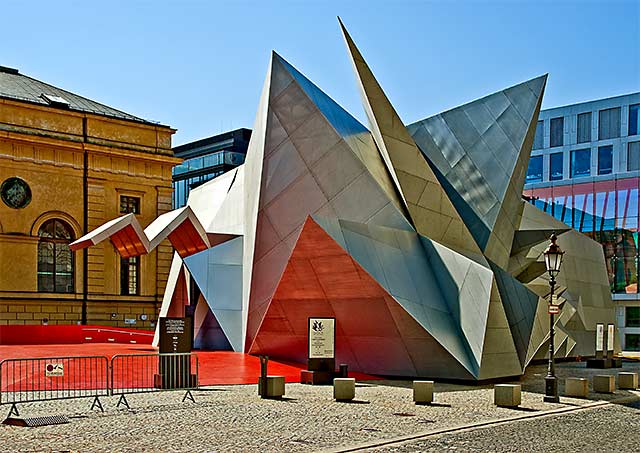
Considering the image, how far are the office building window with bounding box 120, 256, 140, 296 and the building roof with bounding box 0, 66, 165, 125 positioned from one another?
31.3 feet

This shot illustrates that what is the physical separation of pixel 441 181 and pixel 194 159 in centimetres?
6792

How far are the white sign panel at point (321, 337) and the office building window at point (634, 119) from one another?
49480mm

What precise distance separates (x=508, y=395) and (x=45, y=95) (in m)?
43.7

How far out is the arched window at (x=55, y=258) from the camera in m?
51.4

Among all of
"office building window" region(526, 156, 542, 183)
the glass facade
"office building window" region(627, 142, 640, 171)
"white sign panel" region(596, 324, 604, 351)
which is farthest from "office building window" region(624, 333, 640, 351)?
"white sign panel" region(596, 324, 604, 351)

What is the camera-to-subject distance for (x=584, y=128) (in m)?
68.6

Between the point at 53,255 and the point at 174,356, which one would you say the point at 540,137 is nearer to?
the point at 53,255

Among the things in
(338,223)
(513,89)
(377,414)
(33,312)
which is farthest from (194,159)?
(377,414)

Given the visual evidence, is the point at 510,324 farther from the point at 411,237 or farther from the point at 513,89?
the point at 513,89

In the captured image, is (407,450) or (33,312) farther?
(33,312)

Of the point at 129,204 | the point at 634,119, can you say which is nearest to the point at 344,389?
the point at 129,204

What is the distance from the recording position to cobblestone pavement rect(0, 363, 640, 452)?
12.9 meters

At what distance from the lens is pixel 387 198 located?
27344 millimetres

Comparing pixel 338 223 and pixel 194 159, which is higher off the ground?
pixel 194 159
